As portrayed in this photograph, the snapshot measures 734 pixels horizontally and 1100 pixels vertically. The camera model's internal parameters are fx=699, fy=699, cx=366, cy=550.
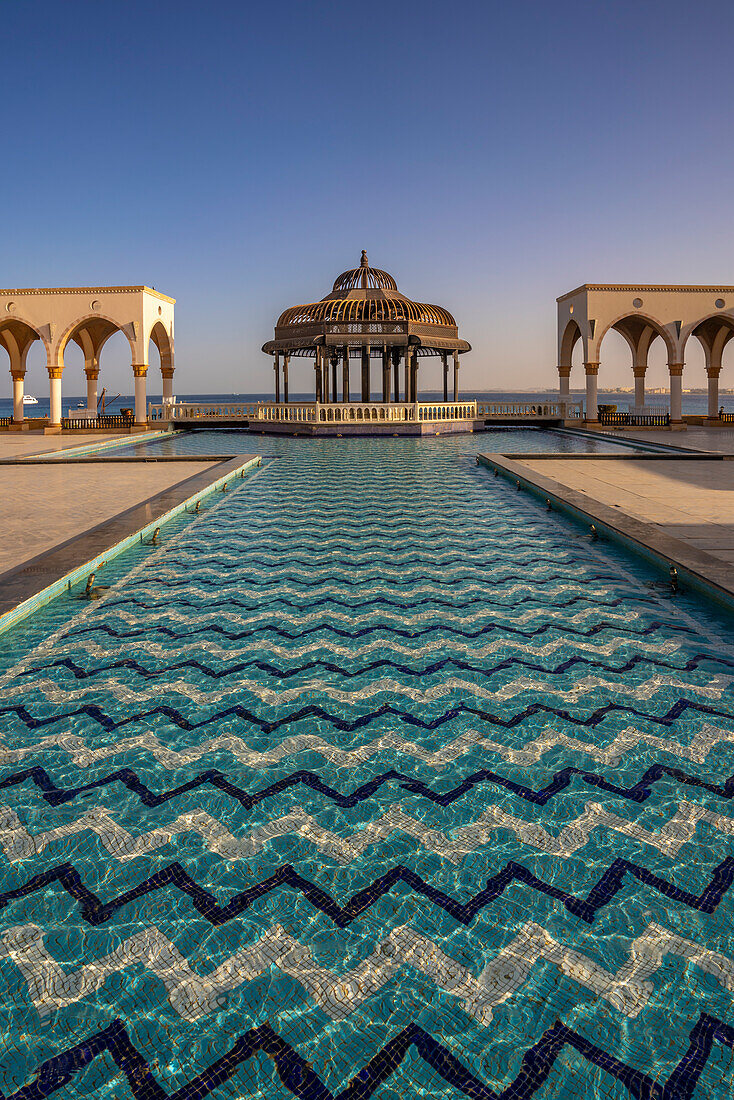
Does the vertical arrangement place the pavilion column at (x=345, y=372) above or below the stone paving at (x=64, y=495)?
above

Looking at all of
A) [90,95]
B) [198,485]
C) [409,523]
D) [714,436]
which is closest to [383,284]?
[90,95]

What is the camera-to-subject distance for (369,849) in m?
2.31

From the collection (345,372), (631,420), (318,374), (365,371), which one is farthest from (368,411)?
(631,420)

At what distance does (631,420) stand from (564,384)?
9.68ft

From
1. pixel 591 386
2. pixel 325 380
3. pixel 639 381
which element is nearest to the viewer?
pixel 591 386

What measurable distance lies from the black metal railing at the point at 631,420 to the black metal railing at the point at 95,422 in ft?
50.2

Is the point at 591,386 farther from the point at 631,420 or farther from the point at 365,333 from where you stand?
the point at 365,333

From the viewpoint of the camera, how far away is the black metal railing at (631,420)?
21.8 meters

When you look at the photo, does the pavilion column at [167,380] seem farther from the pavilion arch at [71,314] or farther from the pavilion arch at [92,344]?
the pavilion arch at [71,314]

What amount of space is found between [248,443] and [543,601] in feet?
49.1

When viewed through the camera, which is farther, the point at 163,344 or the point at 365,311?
the point at 163,344

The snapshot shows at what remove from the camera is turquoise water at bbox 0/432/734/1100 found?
1617 mm

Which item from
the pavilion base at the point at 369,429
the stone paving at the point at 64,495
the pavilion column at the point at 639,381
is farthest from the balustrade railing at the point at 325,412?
the stone paving at the point at 64,495

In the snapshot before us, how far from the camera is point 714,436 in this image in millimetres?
18406
